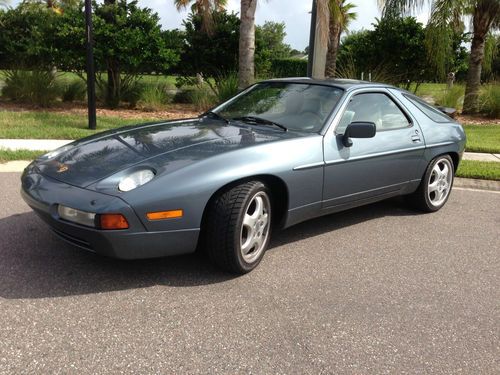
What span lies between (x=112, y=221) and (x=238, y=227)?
82 centimetres

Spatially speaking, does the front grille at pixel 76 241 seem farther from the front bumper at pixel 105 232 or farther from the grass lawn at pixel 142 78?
the grass lawn at pixel 142 78

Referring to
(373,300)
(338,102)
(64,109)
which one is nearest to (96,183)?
(373,300)

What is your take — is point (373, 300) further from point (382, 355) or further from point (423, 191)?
point (423, 191)

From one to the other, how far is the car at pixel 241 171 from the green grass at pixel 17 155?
3.25 meters

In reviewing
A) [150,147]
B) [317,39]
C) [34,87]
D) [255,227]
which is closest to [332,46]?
[317,39]

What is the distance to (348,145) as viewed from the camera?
4.22 m

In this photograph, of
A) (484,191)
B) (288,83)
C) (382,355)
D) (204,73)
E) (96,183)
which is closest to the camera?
(382,355)

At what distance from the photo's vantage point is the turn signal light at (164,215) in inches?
124

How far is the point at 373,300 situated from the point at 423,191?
2240 mm

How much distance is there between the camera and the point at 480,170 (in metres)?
7.16

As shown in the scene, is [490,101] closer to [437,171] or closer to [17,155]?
[437,171]

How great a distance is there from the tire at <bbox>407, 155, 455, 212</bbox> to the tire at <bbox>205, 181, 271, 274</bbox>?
2244mm

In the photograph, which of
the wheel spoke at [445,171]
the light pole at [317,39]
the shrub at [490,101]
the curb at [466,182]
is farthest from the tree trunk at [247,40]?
the wheel spoke at [445,171]

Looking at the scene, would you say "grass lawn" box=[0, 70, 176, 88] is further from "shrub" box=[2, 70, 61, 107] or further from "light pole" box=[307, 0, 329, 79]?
"light pole" box=[307, 0, 329, 79]
